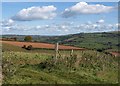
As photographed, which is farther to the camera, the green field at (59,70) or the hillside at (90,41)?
the hillside at (90,41)

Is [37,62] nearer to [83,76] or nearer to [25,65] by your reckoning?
[25,65]

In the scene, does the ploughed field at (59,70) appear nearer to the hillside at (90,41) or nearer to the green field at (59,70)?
the green field at (59,70)

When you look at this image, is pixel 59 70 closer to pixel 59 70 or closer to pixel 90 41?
pixel 59 70

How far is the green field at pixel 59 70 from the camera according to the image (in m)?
17.0

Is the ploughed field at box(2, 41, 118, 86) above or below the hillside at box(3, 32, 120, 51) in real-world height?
above

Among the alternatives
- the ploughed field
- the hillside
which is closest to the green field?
the ploughed field

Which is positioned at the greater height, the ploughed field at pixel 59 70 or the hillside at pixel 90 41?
the ploughed field at pixel 59 70

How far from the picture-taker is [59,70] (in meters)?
19.9

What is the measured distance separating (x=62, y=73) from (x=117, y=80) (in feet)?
13.0

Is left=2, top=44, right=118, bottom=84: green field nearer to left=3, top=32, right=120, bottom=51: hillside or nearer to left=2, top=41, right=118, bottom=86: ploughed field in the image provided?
left=2, top=41, right=118, bottom=86: ploughed field

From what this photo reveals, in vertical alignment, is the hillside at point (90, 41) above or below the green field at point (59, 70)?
below

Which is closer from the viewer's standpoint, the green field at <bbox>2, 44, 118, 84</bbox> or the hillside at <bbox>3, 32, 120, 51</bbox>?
the green field at <bbox>2, 44, 118, 84</bbox>

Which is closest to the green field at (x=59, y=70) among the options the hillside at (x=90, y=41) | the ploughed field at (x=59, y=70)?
the ploughed field at (x=59, y=70)

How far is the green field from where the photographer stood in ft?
55.8
